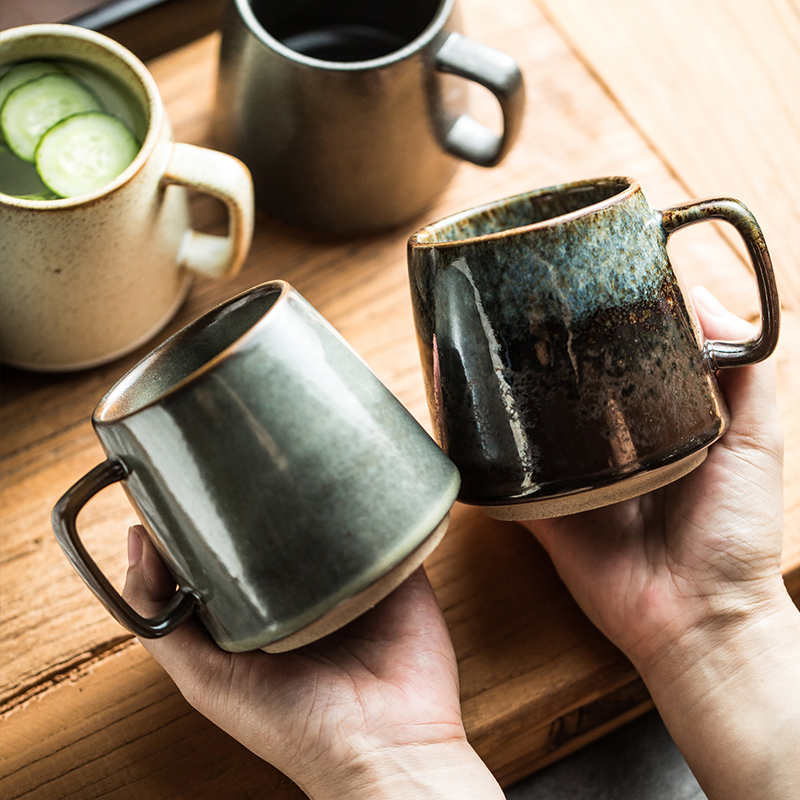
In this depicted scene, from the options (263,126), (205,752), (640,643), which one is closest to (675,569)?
(640,643)

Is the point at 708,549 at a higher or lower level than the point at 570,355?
lower

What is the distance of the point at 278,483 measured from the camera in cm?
50

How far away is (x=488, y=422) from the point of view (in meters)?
0.58

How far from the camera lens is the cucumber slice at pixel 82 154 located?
0.70 metres

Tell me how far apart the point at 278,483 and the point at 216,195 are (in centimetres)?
34

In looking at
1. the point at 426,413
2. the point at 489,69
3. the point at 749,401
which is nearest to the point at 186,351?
the point at 426,413

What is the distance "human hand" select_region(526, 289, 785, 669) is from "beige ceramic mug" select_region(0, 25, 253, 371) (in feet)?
1.43

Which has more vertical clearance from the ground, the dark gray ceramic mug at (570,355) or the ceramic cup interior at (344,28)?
the ceramic cup interior at (344,28)

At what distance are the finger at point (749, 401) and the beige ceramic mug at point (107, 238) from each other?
0.44 metres

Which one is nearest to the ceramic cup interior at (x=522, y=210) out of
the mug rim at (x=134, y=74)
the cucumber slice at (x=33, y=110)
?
the mug rim at (x=134, y=74)

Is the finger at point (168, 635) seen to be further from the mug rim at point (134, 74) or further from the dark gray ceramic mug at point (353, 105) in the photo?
the dark gray ceramic mug at point (353, 105)

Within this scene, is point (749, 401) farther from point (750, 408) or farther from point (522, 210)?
point (522, 210)

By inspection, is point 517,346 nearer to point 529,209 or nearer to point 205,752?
point 529,209

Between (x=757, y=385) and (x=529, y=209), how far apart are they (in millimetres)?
249
